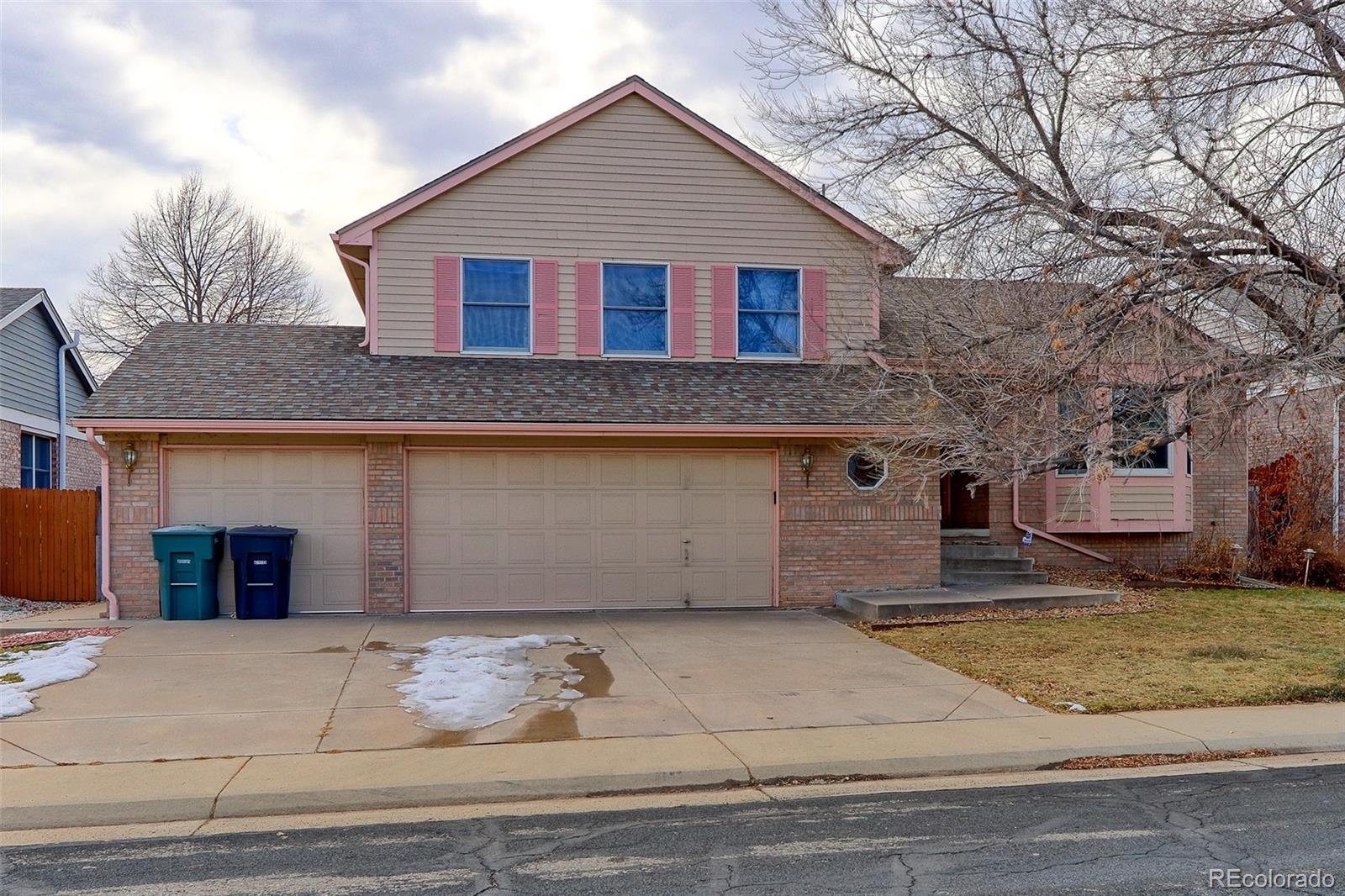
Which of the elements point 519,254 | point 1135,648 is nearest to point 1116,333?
point 1135,648

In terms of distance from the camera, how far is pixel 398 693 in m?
8.91

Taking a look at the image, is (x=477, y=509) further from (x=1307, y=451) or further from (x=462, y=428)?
(x=1307, y=451)

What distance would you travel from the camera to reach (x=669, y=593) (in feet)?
46.7

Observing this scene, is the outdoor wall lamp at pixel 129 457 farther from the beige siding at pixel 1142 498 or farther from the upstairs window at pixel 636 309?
the beige siding at pixel 1142 498

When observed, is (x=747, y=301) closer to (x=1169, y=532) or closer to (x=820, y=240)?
(x=820, y=240)

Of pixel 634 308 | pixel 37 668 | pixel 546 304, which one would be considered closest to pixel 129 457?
pixel 37 668

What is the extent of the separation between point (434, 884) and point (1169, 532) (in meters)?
15.6

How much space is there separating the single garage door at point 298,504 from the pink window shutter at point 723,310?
17.6 ft

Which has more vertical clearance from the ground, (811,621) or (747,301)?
(747,301)

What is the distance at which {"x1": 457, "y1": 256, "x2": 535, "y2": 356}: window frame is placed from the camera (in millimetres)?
14578

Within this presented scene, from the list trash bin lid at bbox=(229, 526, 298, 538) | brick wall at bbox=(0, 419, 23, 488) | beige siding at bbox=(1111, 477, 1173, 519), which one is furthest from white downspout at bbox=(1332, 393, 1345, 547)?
brick wall at bbox=(0, 419, 23, 488)

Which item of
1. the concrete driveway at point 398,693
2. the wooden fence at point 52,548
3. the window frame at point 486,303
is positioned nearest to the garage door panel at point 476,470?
the window frame at point 486,303

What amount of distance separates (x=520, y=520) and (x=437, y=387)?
212cm

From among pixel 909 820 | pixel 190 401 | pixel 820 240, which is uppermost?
pixel 820 240
